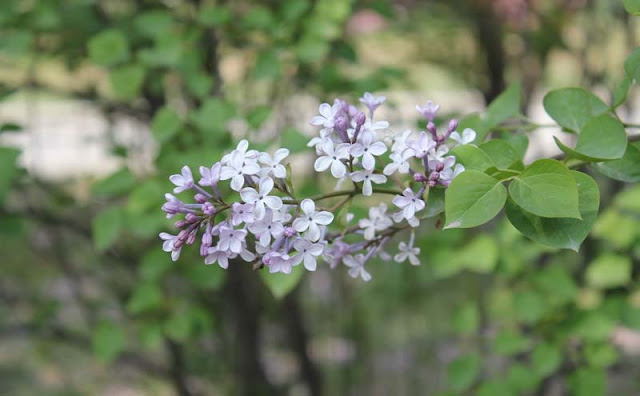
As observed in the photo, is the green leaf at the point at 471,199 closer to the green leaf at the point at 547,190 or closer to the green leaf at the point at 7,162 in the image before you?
the green leaf at the point at 547,190

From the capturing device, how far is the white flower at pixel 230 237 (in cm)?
69

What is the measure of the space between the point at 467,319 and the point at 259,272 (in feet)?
1.94

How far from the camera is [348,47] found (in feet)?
5.64

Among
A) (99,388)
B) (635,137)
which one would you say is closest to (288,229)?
(635,137)

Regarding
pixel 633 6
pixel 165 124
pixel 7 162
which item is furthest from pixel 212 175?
pixel 7 162

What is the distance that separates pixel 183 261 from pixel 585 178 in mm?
1209

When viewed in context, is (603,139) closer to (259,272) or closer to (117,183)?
(117,183)

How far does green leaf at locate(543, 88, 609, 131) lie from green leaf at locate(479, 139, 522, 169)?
0.46 feet

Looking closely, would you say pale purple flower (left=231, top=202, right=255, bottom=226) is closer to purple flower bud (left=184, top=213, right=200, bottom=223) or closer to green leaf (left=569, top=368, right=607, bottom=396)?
purple flower bud (left=184, top=213, right=200, bottom=223)

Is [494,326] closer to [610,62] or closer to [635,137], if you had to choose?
[610,62]

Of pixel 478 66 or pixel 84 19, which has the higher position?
pixel 84 19

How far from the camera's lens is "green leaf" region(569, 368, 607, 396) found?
5.09ft

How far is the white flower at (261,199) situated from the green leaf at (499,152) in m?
0.25

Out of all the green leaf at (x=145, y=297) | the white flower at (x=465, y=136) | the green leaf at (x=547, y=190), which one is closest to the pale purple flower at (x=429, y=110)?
the white flower at (x=465, y=136)
